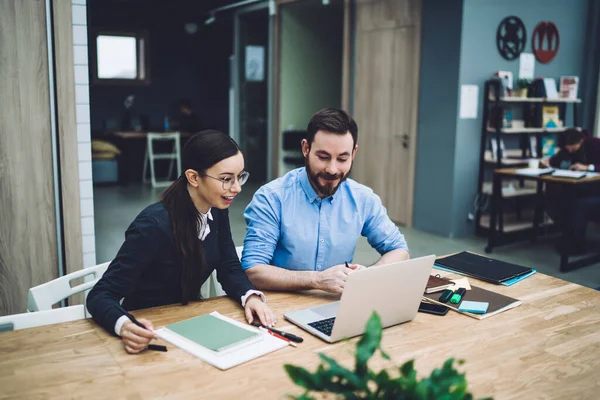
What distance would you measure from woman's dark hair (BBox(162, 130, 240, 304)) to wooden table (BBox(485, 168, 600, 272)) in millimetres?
3909

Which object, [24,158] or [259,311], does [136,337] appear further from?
[24,158]

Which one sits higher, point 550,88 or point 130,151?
point 550,88

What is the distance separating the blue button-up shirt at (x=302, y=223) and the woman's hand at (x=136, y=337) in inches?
28.8

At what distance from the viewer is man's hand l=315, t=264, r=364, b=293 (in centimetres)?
192

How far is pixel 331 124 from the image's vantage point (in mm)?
2164

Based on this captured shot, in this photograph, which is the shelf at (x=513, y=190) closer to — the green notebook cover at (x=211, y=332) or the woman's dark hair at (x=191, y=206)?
the woman's dark hair at (x=191, y=206)

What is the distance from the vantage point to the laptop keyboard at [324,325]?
164cm

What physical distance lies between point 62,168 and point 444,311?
7.15ft

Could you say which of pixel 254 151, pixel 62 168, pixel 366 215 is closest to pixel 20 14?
pixel 62 168

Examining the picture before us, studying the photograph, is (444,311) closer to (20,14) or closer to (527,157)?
(20,14)

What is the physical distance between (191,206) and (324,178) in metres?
0.56

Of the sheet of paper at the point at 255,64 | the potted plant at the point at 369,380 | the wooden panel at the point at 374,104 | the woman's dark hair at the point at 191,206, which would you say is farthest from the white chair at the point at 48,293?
the sheet of paper at the point at 255,64

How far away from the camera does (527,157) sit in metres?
6.24

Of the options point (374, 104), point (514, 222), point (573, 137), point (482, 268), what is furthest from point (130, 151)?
point (482, 268)
